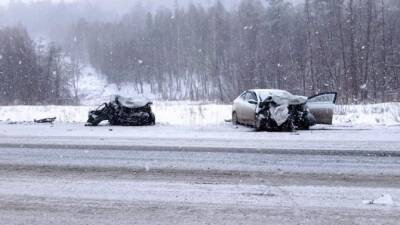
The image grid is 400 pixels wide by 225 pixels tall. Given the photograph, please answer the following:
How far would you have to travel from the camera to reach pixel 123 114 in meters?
18.3

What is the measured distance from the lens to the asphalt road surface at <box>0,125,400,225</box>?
17.4 ft

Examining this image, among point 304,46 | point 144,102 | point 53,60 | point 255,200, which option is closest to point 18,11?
point 53,60

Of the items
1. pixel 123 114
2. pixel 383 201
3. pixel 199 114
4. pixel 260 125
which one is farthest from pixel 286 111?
pixel 383 201

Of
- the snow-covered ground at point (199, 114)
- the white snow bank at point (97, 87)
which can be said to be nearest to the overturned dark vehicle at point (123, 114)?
the snow-covered ground at point (199, 114)

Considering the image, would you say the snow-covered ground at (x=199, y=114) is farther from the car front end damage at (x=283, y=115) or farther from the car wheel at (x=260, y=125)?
the car wheel at (x=260, y=125)

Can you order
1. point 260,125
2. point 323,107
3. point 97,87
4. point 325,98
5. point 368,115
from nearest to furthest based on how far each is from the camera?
1. point 260,125
2. point 323,107
3. point 325,98
4. point 368,115
5. point 97,87

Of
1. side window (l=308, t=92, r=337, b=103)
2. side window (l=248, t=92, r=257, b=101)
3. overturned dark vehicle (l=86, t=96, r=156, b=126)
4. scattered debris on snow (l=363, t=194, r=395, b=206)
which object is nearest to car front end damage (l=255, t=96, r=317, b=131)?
side window (l=308, t=92, r=337, b=103)

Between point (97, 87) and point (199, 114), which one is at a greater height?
point (97, 87)

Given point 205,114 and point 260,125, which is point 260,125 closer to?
point 260,125

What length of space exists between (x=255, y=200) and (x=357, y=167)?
295 centimetres

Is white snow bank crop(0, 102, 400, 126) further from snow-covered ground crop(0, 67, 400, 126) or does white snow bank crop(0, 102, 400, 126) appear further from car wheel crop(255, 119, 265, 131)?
car wheel crop(255, 119, 265, 131)

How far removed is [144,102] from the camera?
18688mm

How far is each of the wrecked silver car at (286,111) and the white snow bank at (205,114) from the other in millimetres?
1745

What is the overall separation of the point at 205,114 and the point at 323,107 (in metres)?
7.56
